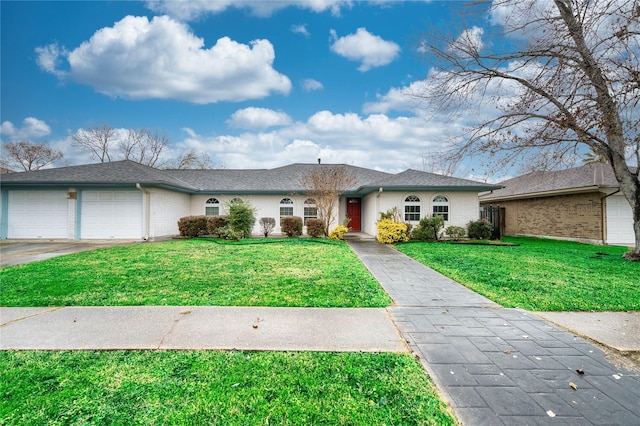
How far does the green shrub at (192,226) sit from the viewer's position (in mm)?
15680

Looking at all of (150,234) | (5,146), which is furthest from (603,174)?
(5,146)

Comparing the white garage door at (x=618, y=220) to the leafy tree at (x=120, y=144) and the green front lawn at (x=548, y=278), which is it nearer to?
the green front lawn at (x=548, y=278)

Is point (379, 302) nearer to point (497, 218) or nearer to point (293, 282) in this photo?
point (293, 282)

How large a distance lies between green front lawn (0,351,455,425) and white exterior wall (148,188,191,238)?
13.2m

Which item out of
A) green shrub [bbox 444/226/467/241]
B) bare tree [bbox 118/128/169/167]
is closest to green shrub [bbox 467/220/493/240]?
green shrub [bbox 444/226/467/241]

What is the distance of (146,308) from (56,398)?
2223 mm

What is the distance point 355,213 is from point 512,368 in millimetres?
17840

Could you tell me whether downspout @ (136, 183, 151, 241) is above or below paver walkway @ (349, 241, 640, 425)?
above

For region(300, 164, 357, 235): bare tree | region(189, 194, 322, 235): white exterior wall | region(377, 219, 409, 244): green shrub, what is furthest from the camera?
region(189, 194, 322, 235): white exterior wall

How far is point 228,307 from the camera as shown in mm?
4453

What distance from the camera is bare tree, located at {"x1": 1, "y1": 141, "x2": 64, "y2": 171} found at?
1125 inches

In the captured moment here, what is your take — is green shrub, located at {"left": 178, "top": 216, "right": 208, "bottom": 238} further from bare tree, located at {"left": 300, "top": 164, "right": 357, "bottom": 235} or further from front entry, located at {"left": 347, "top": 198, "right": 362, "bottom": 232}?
front entry, located at {"left": 347, "top": 198, "right": 362, "bottom": 232}

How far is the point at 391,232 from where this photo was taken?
46.5 feet

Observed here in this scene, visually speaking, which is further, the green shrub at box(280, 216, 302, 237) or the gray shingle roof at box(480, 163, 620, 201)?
the green shrub at box(280, 216, 302, 237)
